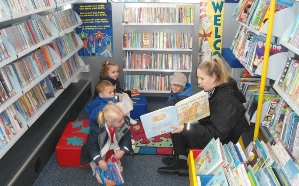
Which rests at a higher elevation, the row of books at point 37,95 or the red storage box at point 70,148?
the row of books at point 37,95

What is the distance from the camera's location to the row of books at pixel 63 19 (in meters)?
3.83

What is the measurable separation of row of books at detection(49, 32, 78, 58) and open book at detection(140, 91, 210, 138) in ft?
6.55

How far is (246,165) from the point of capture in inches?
87.0

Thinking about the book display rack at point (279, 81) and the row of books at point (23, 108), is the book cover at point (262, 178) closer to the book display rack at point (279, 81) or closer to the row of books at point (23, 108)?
the book display rack at point (279, 81)

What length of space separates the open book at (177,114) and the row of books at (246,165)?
33cm

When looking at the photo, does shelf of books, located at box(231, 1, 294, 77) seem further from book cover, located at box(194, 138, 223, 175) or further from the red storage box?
the red storage box

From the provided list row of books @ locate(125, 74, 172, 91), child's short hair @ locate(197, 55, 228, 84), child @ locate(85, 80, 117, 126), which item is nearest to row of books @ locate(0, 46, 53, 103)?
child @ locate(85, 80, 117, 126)

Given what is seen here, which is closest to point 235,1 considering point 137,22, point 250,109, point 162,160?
point 137,22

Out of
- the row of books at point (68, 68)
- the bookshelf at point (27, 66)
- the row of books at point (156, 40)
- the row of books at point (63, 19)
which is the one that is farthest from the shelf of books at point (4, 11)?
the row of books at point (156, 40)

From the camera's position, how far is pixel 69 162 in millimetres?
3219

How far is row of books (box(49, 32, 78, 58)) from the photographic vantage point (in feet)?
13.0

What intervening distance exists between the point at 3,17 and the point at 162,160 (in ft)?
6.74

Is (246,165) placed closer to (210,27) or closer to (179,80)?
(179,80)

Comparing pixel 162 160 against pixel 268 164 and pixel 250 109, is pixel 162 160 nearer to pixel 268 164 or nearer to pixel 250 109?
pixel 250 109
